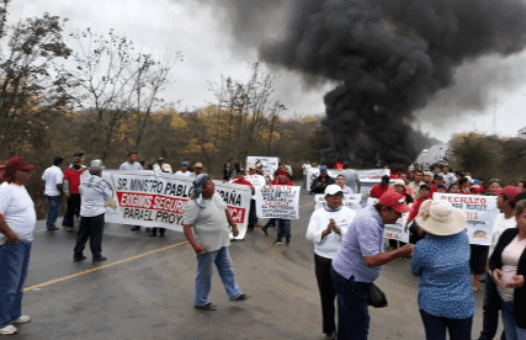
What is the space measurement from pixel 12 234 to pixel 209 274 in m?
2.29

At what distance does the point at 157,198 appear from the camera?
11430 millimetres

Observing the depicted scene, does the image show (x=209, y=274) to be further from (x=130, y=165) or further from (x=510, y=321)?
(x=130, y=165)

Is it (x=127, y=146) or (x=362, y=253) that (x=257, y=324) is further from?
(x=127, y=146)

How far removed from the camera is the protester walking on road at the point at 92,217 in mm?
8297

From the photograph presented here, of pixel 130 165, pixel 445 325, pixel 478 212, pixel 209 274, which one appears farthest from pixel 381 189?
pixel 130 165

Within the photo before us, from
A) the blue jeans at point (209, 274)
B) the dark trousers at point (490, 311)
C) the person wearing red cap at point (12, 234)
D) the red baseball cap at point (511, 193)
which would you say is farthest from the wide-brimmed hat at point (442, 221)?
the person wearing red cap at point (12, 234)

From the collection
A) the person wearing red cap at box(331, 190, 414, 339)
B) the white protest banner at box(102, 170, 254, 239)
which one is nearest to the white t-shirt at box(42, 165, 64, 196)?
the white protest banner at box(102, 170, 254, 239)

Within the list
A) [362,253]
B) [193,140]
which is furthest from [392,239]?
[193,140]

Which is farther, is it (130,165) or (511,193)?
(130,165)

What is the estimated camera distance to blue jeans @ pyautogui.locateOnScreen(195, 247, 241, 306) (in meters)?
5.81

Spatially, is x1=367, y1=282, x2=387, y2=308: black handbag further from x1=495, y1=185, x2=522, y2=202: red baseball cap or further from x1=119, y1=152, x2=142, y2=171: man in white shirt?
x1=119, y1=152, x2=142, y2=171: man in white shirt

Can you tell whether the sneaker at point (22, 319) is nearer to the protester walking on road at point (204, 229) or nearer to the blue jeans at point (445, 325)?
the protester walking on road at point (204, 229)

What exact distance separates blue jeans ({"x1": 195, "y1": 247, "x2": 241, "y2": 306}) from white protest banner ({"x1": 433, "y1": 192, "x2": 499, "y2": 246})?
14.7ft

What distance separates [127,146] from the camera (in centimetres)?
2730
